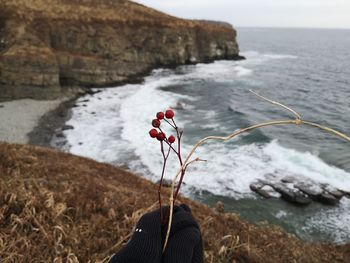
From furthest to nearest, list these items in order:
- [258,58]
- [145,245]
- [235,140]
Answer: [258,58]
[235,140]
[145,245]

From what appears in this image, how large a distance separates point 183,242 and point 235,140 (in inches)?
966

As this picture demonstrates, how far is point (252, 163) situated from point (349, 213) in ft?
22.0

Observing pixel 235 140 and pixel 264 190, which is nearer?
pixel 264 190

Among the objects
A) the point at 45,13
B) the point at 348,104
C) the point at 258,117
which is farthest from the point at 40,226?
the point at 45,13

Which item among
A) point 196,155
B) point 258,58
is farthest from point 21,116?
point 258,58

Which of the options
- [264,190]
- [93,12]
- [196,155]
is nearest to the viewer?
[264,190]

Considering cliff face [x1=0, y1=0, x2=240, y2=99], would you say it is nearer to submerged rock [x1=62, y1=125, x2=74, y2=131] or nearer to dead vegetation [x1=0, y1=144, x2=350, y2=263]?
submerged rock [x1=62, y1=125, x2=74, y2=131]

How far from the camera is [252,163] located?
846 inches

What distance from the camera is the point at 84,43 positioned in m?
46.4

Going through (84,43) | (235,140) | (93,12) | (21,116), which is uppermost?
(93,12)

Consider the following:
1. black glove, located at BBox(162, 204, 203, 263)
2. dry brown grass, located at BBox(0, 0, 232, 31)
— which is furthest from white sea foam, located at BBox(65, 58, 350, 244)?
dry brown grass, located at BBox(0, 0, 232, 31)

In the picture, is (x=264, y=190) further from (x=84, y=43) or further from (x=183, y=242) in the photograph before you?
(x=84, y=43)

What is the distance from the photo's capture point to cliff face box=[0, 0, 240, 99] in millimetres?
35719

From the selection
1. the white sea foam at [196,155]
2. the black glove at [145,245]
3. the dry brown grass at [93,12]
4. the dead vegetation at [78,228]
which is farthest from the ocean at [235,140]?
the black glove at [145,245]
